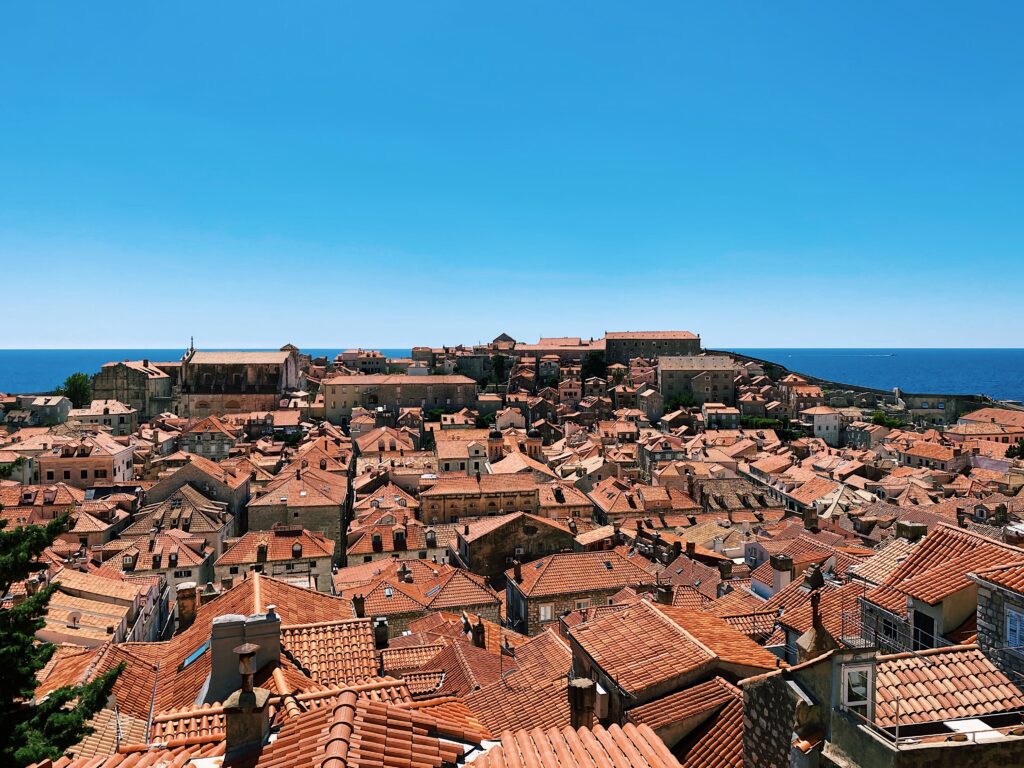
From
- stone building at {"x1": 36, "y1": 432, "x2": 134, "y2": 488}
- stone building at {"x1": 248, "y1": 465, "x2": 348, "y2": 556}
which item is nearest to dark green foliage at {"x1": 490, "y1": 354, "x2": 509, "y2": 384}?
stone building at {"x1": 36, "y1": 432, "x2": 134, "y2": 488}

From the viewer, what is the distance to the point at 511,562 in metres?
32.8

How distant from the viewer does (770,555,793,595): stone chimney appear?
66.4ft

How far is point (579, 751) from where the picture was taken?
6.02 m

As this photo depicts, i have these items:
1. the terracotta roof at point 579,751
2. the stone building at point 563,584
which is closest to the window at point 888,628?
the terracotta roof at point 579,751

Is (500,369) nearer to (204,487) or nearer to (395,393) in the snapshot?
(395,393)

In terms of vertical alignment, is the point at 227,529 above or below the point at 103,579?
below

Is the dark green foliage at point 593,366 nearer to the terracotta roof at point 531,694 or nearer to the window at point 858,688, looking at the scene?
the terracotta roof at point 531,694

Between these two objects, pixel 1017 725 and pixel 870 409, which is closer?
pixel 1017 725

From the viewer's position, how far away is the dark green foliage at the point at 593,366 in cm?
12688

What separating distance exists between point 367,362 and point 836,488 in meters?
107

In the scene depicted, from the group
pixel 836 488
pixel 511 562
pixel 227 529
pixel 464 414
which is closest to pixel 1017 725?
pixel 511 562

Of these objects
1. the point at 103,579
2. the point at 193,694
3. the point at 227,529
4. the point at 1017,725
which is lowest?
the point at 227,529

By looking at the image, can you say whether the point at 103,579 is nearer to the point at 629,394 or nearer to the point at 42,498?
the point at 42,498

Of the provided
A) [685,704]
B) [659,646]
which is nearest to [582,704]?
[685,704]
